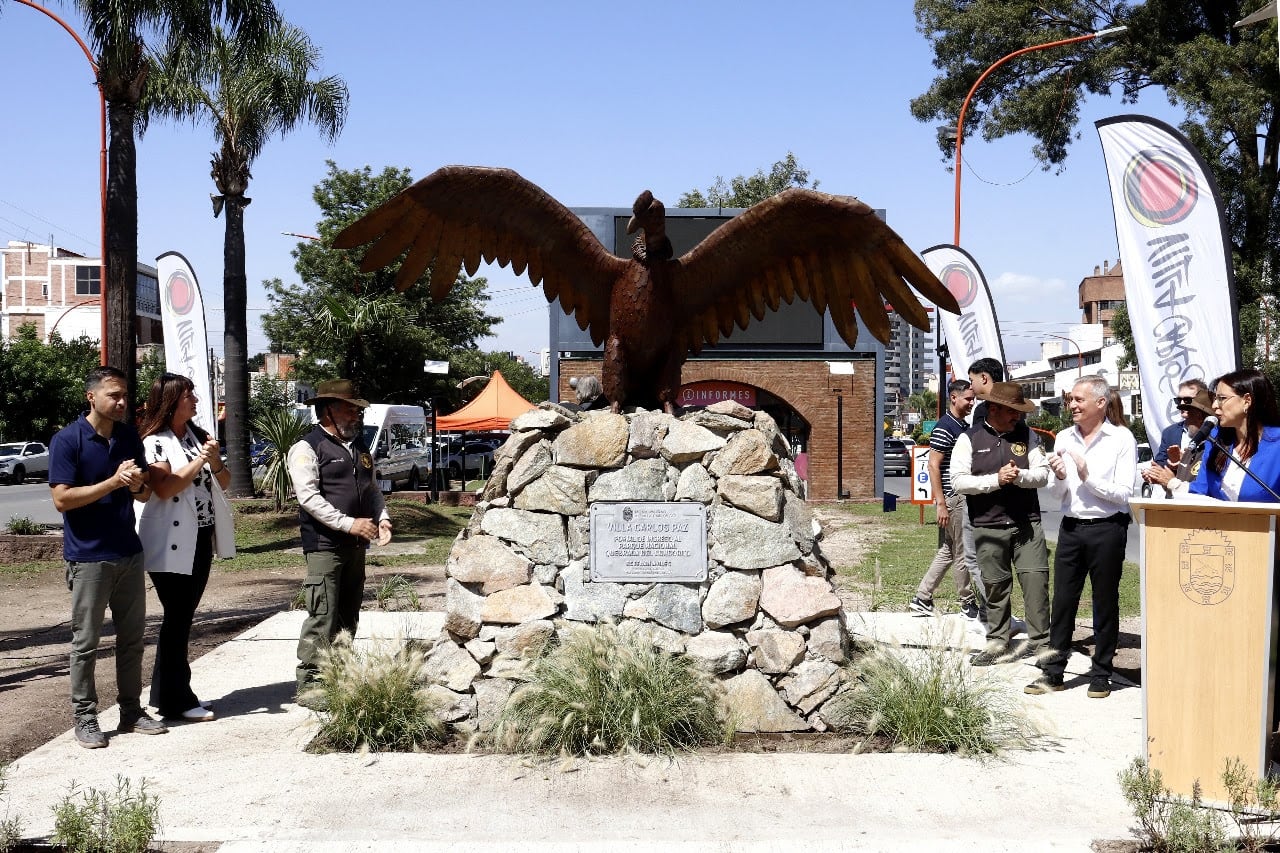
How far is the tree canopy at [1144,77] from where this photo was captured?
19.6 metres

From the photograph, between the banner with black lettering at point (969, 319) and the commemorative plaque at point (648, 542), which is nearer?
the commemorative plaque at point (648, 542)

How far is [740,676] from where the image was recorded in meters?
5.38

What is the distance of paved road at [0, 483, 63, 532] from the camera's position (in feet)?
66.9

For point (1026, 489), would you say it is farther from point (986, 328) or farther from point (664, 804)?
point (986, 328)

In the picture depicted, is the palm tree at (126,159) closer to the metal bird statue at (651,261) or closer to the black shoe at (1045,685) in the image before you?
the metal bird statue at (651,261)

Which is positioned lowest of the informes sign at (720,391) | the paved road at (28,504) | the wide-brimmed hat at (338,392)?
the paved road at (28,504)

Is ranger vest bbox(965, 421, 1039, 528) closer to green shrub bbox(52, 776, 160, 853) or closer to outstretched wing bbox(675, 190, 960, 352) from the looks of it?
outstretched wing bbox(675, 190, 960, 352)

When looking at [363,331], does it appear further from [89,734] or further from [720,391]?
[89,734]

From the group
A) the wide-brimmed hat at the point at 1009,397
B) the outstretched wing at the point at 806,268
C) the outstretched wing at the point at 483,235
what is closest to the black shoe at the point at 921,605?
the wide-brimmed hat at the point at 1009,397

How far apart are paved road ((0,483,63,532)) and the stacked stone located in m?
14.3

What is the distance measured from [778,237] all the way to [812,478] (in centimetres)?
1728

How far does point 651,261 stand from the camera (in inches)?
234

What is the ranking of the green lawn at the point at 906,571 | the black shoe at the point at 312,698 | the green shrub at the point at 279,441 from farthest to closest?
the green shrub at the point at 279,441 < the green lawn at the point at 906,571 < the black shoe at the point at 312,698

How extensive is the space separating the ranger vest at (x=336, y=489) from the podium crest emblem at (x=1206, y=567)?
401cm
